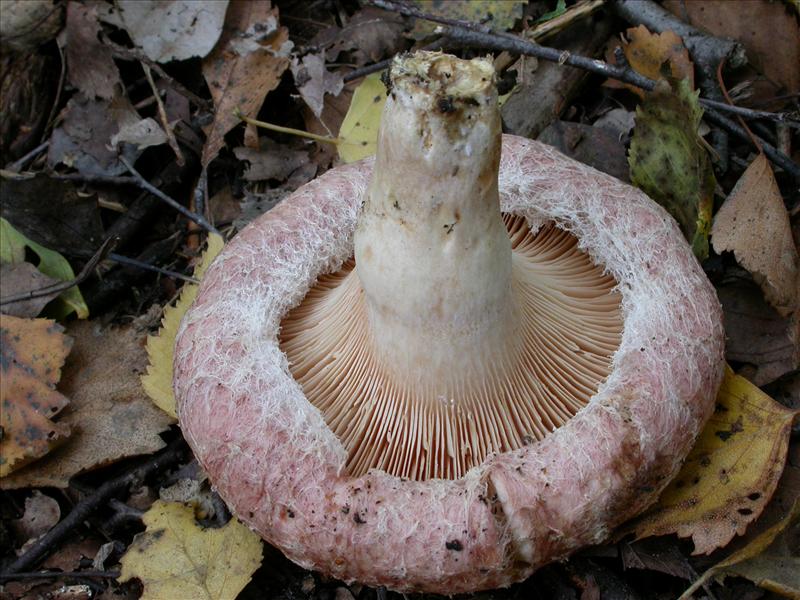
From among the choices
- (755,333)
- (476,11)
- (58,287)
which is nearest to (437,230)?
(755,333)

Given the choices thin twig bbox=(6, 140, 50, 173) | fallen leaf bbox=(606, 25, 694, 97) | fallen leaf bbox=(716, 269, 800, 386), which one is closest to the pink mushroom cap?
fallen leaf bbox=(716, 269, 800, 386)

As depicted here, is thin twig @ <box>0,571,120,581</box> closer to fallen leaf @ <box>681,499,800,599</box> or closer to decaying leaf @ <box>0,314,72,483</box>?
decaying leaf @ <box>0,314,72,483</box>

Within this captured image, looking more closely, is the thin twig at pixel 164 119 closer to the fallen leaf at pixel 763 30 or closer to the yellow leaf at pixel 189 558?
the yellow leaf at pixel 189 558

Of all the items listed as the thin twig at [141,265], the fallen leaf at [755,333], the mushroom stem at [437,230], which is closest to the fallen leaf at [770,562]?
the fallen leaf at [755,333]

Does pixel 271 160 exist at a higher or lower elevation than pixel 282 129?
lower

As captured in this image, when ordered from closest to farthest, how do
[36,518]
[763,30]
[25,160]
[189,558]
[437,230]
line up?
[437,230] → [189,558] → [36,518] → [763,30] → [25,160]

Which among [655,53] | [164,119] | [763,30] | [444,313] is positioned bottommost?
[164,119]

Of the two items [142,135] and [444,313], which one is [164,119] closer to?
[142,135]
